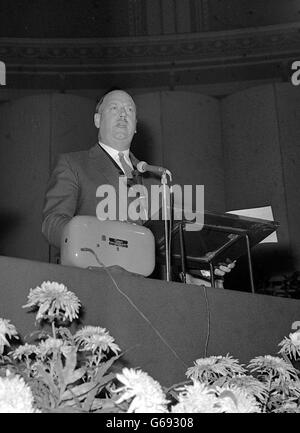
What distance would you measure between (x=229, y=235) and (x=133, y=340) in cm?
69

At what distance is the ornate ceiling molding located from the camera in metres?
6.01

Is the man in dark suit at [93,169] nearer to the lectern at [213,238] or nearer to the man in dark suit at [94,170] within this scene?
the man in dark suit at [94,170]

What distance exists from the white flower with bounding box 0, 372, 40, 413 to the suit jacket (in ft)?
3.92

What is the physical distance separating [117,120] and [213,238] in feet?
2.05

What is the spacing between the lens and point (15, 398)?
79 centimetres

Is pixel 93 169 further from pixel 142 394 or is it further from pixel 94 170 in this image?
pixel 142 394

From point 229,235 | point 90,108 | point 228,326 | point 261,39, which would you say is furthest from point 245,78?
point 228,326

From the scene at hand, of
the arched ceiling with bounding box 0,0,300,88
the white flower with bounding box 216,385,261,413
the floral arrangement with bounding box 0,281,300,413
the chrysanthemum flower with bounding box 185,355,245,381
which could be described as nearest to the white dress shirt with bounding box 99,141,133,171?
the chrysanthemum flower with bounding box 185,355,245,381

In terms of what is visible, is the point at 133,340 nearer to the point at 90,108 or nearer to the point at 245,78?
the point at 90,108

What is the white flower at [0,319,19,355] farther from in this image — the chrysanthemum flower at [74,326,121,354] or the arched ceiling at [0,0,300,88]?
the arched ceiling at [0,0,300,88]

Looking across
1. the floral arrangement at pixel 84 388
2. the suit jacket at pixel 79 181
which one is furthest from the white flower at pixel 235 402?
the suit jacket at pixel 79 181

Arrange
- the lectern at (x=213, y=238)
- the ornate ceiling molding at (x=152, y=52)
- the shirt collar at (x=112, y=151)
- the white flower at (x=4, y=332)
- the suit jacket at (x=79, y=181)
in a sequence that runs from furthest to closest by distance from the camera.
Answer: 1. the ornate ceiling molding at (x=152, y=52)
2. the shirt collar at (x=112, y=151)
3. the suit jacket at (x=79, y=181)
4. the lectern at (x=213, y=238)
5. the white flower at (x=4, y=332)

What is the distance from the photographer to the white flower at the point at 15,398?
780 millimetres

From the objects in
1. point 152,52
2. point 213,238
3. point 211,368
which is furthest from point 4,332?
point 152,52
